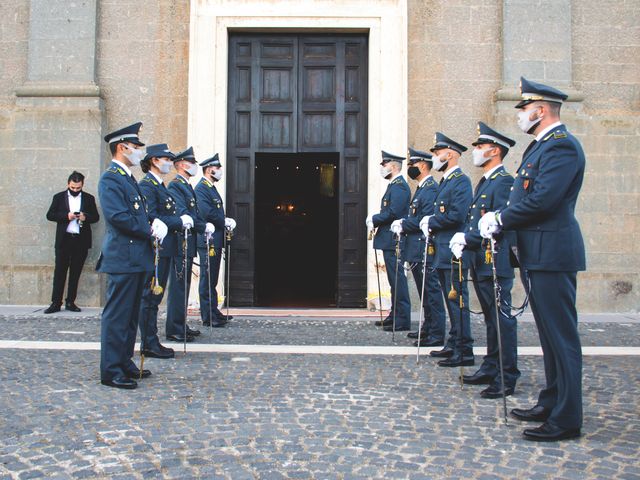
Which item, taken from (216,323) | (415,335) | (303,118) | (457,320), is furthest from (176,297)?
(303,118)

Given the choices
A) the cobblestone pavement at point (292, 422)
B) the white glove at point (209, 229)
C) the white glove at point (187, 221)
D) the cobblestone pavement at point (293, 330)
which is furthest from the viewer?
the white glove at point (209, 229)

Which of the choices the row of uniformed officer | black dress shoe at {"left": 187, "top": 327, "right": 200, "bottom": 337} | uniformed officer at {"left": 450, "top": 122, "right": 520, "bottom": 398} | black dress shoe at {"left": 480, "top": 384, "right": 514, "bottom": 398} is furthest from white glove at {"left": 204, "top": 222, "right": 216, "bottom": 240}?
black dress shoe at {"left": 480, "top": 384, "right": 514, "bottom": 398}

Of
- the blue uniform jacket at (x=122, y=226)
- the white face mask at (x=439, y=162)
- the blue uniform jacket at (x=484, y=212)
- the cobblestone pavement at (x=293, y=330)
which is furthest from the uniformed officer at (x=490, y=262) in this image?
the blue uniform jacket at (x=122, y=226)

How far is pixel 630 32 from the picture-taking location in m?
11.0

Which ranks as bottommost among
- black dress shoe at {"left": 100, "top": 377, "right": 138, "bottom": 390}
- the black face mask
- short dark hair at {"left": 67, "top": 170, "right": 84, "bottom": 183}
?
black dress shoe at {"left": 100, "top": 377, "right": 138, "bottom": 390}

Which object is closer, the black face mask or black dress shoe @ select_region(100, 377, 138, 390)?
black dress shoe @ select_region(100, 377, 138, 390)

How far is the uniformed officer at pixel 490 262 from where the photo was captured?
525 centimetres

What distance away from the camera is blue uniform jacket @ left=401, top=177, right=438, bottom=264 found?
25.0 ft

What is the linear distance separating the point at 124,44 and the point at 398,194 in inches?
220

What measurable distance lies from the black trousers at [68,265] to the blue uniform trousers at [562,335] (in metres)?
7.74

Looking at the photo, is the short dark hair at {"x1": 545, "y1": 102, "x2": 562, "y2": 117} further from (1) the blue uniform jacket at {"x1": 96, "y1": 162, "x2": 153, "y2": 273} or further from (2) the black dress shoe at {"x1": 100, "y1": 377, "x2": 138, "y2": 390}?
(2) the black dress shoe at {"x1": 100, "y1": 377, "x2": 138, "y2": 390}

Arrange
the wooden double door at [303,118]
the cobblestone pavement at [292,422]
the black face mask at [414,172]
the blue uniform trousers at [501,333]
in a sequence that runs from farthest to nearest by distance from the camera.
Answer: the wooden double door at [303,118], the black face mask at [414,172], the blue uniform trousers at [501,333], the cobblestone pavement at [292,422]

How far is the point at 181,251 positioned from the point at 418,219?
2.78 m

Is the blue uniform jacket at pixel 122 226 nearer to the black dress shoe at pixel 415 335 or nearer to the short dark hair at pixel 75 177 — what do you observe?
the black dress shoe at pixel 415 335
